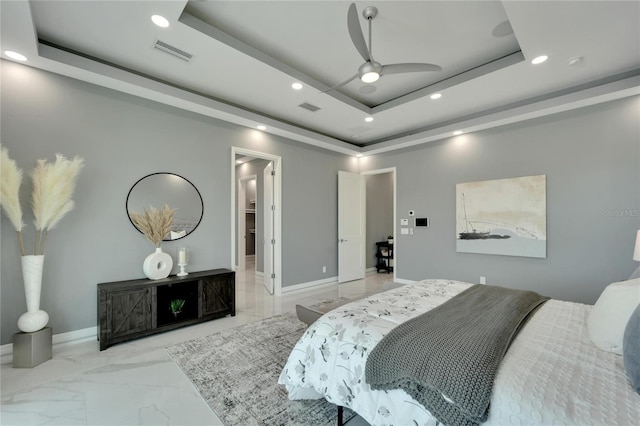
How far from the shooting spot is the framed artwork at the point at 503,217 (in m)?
3.95

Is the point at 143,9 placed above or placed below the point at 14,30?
above

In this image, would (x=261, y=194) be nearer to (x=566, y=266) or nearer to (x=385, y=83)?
(x=385, y=83)

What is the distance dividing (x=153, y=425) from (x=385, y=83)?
4123 mm

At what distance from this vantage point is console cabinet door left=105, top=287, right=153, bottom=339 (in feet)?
9.36

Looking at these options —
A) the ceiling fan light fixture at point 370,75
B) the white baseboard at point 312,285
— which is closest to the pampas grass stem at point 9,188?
the ceiling fan light fixture at point 370,75

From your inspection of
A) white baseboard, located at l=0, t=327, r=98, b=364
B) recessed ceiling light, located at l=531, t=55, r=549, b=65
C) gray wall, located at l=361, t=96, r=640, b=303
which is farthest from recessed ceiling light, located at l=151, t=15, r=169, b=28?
gray wall, located at l=361, t=96, r=640, b=303

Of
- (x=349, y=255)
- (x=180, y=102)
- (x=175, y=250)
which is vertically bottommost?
(x=349, y=255)

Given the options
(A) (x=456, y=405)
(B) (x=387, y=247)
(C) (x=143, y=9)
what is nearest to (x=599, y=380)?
(A) (x=456, y=405)

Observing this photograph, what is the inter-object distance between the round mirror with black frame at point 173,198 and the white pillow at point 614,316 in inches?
158

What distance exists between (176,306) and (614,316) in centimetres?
388

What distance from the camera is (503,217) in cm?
424

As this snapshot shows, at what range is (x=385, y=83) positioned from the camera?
372 cm

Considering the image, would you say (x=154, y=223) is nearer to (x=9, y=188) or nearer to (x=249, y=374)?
(x=9, y=188)

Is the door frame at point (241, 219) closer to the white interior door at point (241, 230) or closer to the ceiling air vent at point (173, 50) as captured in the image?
the white interior door at point (241, 230)
